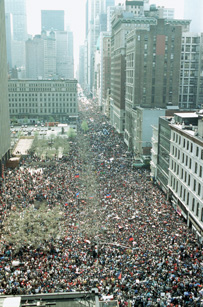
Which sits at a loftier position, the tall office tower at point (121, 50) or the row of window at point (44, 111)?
the tall office tower at point (121, 50)

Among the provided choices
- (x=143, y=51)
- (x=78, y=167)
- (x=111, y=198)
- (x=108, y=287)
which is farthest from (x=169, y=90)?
(x=108, y=287)

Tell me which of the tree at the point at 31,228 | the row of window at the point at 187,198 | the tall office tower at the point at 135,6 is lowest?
the tree at the point at 31,228

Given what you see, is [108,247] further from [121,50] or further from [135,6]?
[135,6]

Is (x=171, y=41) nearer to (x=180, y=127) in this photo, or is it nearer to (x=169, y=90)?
(x=169, y=90)

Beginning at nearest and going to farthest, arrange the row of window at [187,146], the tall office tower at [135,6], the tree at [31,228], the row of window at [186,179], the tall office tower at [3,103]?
the tree at [31,228]
the row of window at [186,179]
the row of window at [187,146]
the tall office tower at [3,103]
the tall office tower at [135,6]

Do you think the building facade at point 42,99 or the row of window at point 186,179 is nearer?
the row of window at point 186,179

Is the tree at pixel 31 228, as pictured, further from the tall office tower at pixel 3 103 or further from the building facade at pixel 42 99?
the building facade at pixel 42 99

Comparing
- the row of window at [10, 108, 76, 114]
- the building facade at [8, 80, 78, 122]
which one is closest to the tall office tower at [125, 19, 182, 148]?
the building facade at [8, 80, 78, 122]

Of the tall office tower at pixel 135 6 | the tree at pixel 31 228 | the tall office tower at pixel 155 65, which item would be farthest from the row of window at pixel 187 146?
the tall office tower at pixel 135 6

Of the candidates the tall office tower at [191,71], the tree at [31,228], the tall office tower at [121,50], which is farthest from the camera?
the tall office tower at [121,50]

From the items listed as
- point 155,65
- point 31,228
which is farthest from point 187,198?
point 155,65
